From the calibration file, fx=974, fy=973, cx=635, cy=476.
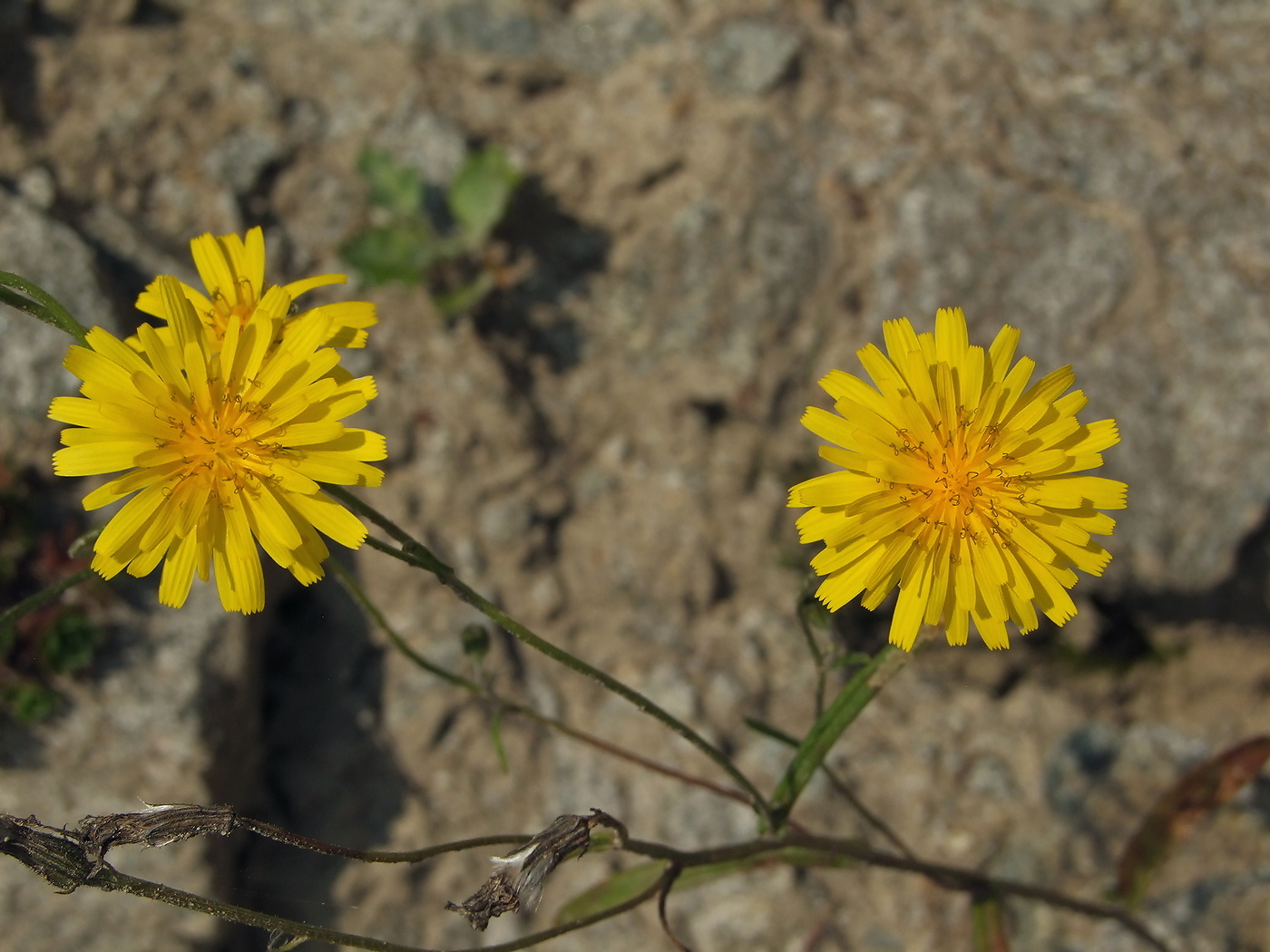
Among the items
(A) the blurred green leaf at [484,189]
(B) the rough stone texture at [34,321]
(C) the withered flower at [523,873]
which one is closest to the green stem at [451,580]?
(C) the withered flower at [523,873]

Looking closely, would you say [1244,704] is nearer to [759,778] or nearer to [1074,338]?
[1074,338]

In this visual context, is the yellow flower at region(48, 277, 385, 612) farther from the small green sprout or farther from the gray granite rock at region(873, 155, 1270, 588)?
the gray granite rock at region(873, 155, 1270, 588)

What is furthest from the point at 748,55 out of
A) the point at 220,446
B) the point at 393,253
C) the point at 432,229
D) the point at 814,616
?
the point at 220,446

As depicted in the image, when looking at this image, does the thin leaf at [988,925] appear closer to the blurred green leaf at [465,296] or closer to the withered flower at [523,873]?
the withered flower at [523,873]

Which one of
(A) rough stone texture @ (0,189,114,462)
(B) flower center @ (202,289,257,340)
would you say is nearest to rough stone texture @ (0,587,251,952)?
Result: (A) rough stone texture @ (0,189,114,462)

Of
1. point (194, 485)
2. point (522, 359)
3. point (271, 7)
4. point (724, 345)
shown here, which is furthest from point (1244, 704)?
point (271, 7)
